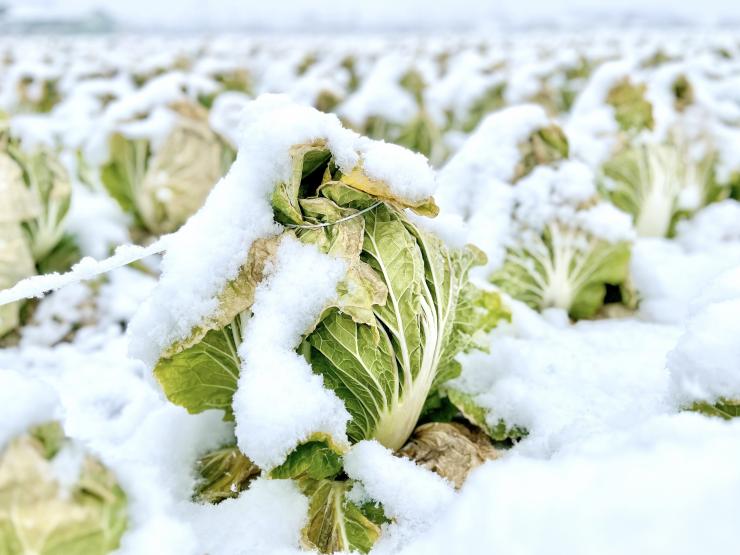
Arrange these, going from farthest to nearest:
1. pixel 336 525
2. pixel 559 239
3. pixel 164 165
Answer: pixel 164 165, pixel 559 239, pixel 336 525

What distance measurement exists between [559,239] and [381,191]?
1.61 metres

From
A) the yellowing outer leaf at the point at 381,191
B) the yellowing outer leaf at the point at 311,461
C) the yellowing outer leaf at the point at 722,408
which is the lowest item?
the yellowing outer leaf at the point at 311,461

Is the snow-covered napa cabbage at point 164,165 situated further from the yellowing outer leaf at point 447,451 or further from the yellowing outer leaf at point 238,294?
the yellowing outer leaf at point 447,451

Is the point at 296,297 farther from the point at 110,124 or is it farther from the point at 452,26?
the point at 452,26

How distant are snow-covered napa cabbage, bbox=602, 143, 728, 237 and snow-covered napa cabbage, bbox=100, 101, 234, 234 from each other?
278cm

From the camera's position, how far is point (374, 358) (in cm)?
162

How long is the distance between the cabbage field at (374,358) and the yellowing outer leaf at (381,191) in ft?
0.04

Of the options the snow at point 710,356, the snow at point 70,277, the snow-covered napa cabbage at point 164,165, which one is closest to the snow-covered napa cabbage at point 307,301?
the snow at point 70,277

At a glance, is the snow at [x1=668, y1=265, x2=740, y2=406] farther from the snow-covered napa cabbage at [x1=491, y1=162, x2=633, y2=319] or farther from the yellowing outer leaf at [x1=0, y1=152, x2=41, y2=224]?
the yellowing outer leaf at [x1=0, y1=152, x2=41, y2=224]

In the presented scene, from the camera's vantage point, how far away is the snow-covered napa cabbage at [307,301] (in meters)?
1.53

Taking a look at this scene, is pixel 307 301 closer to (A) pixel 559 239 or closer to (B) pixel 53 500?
(B) pixel 53 500

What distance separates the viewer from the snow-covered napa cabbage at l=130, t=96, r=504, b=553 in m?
1.53

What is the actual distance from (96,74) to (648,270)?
811cm

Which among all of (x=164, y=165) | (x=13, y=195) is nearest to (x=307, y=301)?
(x=13, y=195)
